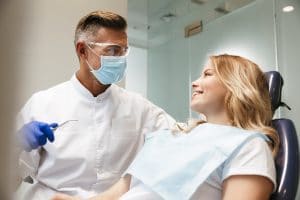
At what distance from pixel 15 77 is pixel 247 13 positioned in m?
3.57

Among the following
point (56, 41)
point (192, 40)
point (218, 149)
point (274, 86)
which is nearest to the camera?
point (218, 149)

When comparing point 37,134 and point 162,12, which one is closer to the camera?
point 37,134

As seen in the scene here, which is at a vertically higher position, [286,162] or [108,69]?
[108,69]

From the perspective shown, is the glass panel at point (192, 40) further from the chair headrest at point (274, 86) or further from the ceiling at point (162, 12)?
the chair headrest at point (274, 86)

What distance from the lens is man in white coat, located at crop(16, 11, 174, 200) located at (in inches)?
56.4

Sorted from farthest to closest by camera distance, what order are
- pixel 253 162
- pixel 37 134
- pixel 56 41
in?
pixel 56 41
pixel 37 134
pixel 253 162

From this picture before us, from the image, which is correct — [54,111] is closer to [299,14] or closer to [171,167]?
[171,167]

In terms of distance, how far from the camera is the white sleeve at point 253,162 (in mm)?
996

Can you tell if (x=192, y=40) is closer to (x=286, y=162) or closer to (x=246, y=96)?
(x=246, y=96)

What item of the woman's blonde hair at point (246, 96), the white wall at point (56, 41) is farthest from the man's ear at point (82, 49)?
the woman's blonde hair at point (246, 96)

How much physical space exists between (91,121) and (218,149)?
0.65m

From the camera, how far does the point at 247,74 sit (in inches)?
49.6

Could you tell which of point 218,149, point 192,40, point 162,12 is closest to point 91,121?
point 218,149

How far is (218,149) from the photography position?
1121 mm
